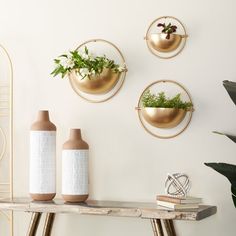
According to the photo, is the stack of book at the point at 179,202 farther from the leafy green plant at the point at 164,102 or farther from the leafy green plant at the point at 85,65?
the leafy green plant at the point at 85,65

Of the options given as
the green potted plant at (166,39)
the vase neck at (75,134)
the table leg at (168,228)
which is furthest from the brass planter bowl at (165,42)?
the table leg at (168,228)

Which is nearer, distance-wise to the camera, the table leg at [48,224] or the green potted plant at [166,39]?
the green potted plant at [166,39]

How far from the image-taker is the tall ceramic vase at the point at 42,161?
3049mm

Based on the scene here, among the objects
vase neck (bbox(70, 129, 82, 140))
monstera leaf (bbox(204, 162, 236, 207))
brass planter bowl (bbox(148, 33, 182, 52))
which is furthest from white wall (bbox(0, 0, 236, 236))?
monstera leaf (bbox(204, 162, 236, 207))

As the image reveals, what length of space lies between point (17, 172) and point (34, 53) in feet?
2.27

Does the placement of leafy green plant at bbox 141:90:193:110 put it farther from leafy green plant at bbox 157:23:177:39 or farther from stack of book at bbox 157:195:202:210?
stack of book at bbox 157:195:202:210

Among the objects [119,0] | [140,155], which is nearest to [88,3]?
[119,0]

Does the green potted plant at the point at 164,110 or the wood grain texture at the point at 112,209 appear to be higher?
the green potted plant at the point at 164,110

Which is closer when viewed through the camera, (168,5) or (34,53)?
(168,5)

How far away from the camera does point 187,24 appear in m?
3.07

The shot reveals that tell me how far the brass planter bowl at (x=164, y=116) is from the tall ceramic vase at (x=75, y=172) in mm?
376

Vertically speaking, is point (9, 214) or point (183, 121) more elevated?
point (183, 121)

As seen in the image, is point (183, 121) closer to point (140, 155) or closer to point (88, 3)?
point (140, 155)

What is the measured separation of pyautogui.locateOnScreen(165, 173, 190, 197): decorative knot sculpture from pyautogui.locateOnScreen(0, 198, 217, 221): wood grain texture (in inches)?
4.2
